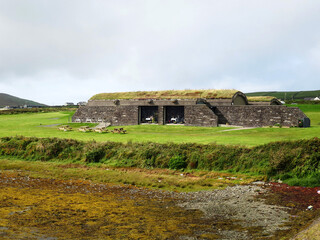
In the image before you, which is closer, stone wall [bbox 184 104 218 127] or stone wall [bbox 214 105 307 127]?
stone wall [bbox 214 105 307 127]

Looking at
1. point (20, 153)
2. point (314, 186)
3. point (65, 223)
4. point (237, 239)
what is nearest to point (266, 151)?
point (314, 186)

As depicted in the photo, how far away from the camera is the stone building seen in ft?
153

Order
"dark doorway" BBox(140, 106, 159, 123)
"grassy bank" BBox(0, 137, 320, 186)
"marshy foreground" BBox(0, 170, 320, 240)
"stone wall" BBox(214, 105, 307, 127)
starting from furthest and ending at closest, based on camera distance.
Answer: "dark doorway" BBox(140, 106, 159, 123) → "stone wall" BBox(214, 105, 307, 127) → "grassy bank" BBox(0, 137, 320, 186) → "marshy foreground" BBox(0, 170, 320, 240)

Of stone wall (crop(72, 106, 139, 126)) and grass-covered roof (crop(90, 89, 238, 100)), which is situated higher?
grass-covered roof (crop(90, 89, 238, 100))

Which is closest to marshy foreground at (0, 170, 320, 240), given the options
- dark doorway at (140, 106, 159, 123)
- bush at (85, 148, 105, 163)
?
bush at (85, 148, 105, 163)

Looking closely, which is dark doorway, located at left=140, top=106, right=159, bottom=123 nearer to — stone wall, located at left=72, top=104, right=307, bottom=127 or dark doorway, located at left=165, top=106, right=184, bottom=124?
stone wall, located at left=72, top=104, right=307, bottom=127

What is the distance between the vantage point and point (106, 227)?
43.7 feet

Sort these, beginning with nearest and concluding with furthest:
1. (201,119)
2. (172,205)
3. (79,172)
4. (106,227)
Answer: (106,227), (172,205), (79,172), (201,119)

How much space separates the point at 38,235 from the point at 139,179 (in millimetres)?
10898

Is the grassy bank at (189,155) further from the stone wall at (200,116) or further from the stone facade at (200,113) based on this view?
the stone facade at (200,113)

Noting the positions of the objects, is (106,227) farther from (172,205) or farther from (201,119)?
(201,119)

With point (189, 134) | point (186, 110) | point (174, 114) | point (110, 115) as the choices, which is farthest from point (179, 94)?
point (189, 134)

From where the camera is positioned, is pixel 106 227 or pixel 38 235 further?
pixel 106 227

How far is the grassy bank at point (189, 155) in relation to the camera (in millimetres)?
22292
